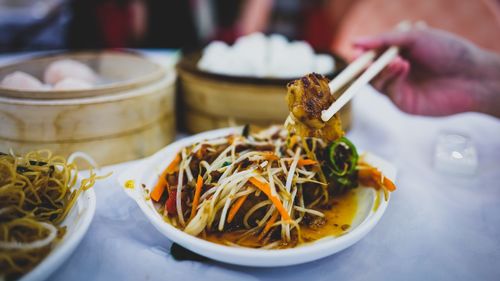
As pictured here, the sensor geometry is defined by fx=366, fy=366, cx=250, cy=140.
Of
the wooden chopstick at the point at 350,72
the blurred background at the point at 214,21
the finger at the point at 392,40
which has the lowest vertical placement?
the blurred background at the point at 214,21

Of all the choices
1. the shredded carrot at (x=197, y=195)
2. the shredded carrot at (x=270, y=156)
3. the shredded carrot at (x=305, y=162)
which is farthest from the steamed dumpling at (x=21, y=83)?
the shredded carrot at (x=305, y=162)

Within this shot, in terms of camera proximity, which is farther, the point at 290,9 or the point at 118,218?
the point at 290,9

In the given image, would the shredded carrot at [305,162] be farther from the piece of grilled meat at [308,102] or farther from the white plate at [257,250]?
the white plate at [257,250]

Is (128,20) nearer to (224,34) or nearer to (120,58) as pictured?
(224,34)

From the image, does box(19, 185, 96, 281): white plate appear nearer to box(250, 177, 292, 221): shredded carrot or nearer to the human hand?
box(250, 177, 292, 221): shredded carrot

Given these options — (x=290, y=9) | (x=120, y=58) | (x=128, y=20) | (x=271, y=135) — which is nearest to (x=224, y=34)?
(x=290, y=9)

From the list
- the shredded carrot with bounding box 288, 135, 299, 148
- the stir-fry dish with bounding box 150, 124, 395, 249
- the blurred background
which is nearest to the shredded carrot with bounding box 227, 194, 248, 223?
the stir-fry dish with bounding box 150, 124, 395, 249
